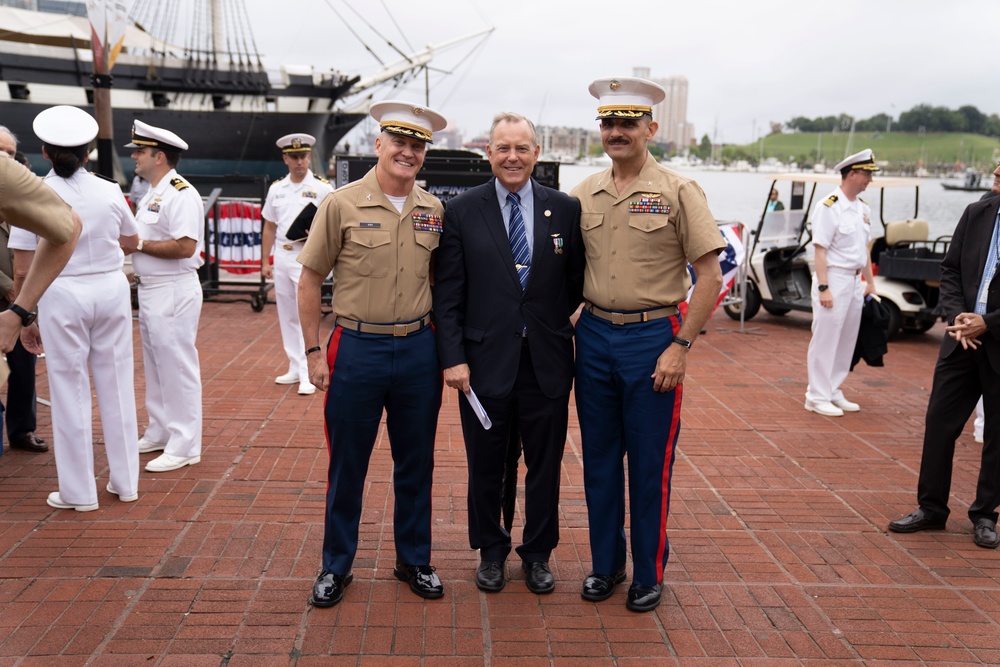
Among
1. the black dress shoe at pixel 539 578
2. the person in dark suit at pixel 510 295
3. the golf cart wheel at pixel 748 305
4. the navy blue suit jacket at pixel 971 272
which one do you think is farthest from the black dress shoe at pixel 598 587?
the golf cart wheel at pixel 748 305

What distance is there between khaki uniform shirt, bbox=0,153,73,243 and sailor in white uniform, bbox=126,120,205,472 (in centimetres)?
187

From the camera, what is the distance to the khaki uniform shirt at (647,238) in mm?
3355

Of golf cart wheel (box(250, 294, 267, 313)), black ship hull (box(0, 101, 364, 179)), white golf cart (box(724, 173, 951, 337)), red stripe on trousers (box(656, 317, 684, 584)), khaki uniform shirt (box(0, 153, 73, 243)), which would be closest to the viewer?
khaki uniform shirt (box(0, 153, 73, 243))

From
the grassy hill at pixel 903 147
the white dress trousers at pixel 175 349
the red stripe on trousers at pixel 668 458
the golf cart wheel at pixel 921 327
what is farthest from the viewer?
the grassy hill at pixel 903 147

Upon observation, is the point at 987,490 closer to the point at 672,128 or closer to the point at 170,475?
the point at 170,475

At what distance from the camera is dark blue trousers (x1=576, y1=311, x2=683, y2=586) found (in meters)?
3.43

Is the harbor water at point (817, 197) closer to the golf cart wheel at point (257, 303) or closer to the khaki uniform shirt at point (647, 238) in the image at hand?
the khaki uniform shirt at point (647, 238)

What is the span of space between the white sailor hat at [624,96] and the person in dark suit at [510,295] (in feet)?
1.00

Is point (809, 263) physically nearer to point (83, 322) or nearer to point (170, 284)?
point (170, 284)

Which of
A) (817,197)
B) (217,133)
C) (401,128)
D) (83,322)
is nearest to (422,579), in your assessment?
(401,128)

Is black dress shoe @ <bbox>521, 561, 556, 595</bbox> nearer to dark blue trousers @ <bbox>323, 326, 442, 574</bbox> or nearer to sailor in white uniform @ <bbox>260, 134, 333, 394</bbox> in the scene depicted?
dark blue trousers @ <bbox>323, 326, 442, 574</bbox>

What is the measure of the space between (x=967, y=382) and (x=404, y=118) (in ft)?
10.3

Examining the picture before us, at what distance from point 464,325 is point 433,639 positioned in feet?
3.97

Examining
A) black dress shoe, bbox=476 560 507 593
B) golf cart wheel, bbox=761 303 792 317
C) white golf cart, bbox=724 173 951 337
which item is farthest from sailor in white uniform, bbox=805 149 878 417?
golf cart wheel, bbox=761 303 792 317
